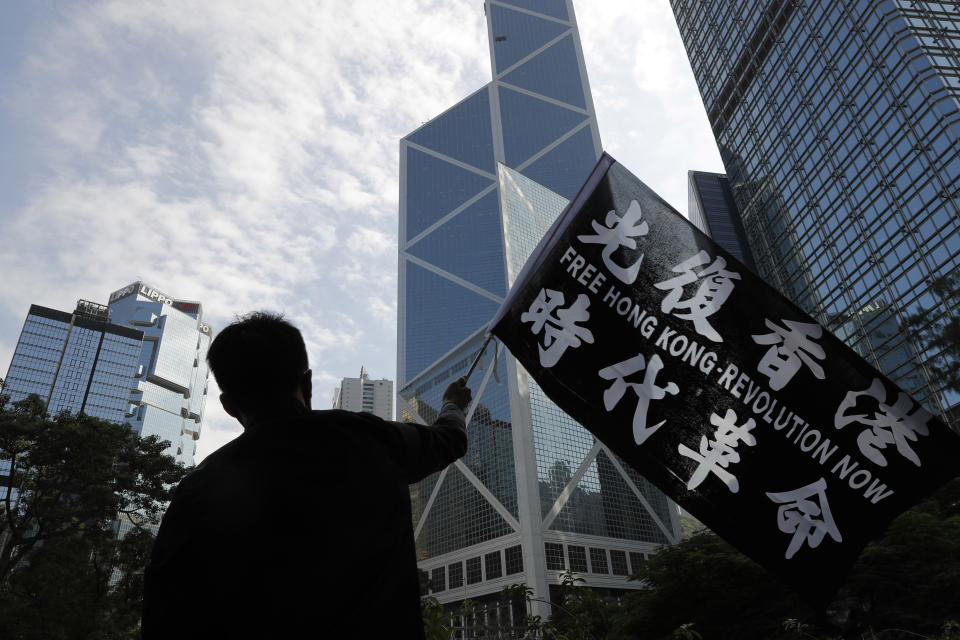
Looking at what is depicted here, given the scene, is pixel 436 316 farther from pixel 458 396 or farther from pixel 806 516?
pixel 458 396

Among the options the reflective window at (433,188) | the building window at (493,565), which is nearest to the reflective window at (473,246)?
the reflective window at (433,188)

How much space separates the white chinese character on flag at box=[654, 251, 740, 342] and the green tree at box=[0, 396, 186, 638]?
15.2 metres

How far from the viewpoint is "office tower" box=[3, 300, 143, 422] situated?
83.5m

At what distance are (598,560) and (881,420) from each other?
184 feet

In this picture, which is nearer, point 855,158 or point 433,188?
point 855,158

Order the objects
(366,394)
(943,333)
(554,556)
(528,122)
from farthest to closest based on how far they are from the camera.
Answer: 1. (366,394)
2. (528,122)
3. (554,556)
4. (943,333)

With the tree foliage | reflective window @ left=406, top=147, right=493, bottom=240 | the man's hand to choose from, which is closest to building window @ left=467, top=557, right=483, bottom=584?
the tree foliage

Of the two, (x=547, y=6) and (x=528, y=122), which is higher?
(x=547, y=6)

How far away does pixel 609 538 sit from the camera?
56.2 meters

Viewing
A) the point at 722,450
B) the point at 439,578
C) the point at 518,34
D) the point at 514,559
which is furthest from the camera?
the point at 518,34

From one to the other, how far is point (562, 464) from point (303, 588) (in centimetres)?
5848

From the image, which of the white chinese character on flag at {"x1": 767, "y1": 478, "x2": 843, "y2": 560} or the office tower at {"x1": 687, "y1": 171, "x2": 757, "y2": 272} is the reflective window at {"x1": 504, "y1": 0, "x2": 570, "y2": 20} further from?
the white chinese character on flag at {"x1": 767, "y1": 478, "x2": 843, "y2": 560}

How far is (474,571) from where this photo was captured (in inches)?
2218

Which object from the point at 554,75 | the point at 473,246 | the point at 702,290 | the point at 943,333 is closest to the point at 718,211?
the point at 473,246
